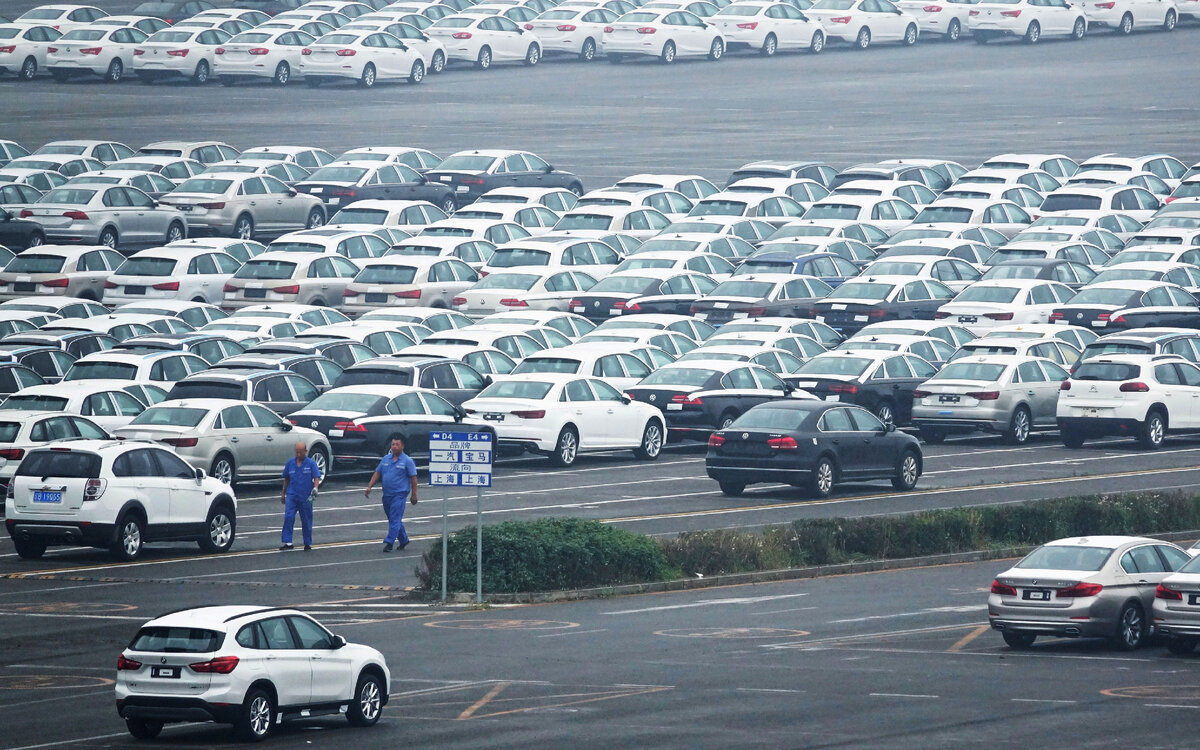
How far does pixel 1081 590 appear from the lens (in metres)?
22.1

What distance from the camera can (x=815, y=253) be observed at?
46938 millimetres

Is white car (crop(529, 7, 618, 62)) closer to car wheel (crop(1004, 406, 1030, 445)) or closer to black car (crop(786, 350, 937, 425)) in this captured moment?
black car (crop(786, 350, 937, 425))

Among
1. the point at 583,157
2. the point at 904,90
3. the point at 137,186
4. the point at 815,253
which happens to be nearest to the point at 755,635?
the point at 815,253

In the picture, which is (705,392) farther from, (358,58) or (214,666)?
(358,58)

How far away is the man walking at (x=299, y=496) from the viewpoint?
1102 inches

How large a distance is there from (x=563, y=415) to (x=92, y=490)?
1027 centimetres

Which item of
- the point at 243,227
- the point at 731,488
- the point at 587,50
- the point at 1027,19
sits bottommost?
the point at 243,227

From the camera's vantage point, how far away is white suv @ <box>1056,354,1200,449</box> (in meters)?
37.2

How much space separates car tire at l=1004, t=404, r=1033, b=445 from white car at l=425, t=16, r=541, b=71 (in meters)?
37.1

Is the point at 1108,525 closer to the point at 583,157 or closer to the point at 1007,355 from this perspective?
the point at 1007,355

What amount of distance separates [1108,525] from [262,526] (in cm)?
1104

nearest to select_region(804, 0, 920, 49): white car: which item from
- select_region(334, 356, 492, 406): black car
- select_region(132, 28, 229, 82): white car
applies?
select_region(132, 28, 229, 82): white car

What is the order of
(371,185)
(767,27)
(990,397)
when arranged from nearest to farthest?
1. (990,397)
2. (371,185)
3. (767,27)

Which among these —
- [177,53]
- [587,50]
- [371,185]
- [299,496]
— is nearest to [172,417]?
[299,496]
